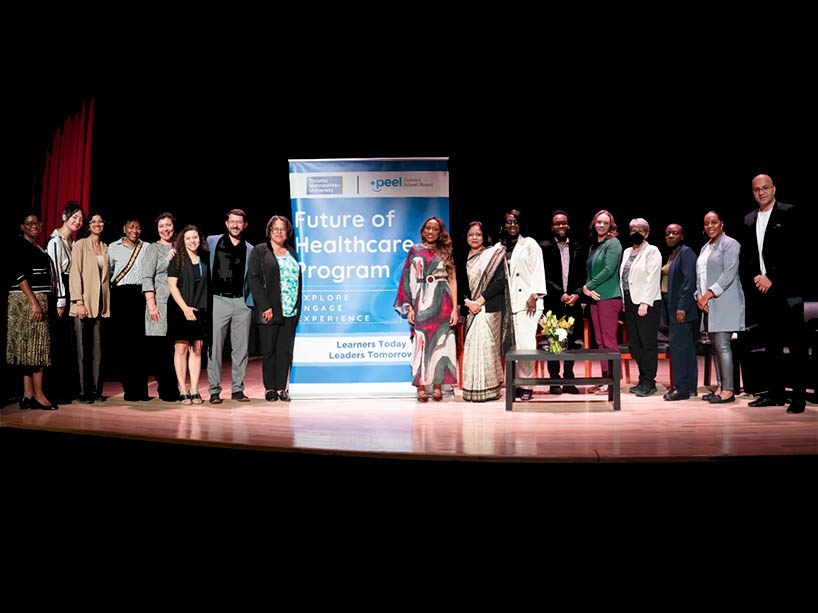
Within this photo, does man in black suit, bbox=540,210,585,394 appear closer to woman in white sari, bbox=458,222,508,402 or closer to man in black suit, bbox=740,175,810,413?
woman in white sari, bbox=458,222,508,402

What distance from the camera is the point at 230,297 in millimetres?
5945

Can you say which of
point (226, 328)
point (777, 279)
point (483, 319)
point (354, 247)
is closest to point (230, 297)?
point (226, 328)

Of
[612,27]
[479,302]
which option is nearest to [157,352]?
[479,302]

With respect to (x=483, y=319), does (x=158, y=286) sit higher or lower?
higher

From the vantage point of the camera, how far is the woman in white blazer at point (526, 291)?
600 cm

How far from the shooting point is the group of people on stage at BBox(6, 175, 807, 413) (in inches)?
228

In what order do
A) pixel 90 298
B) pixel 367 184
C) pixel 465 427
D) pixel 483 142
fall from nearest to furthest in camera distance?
pixel 465 427 < pixel 90 298 < pixel 367 184 < pixel 483 142

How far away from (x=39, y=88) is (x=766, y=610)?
6.45 m

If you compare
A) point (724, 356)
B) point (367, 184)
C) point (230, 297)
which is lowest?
point (724, 356)

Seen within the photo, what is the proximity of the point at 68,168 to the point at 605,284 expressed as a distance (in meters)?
4.75

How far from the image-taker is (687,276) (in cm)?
589

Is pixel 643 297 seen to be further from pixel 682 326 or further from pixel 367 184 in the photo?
pixel 367 184

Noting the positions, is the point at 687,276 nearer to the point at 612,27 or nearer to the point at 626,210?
the point at 612,27

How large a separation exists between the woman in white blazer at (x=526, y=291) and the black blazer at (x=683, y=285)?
961mm
